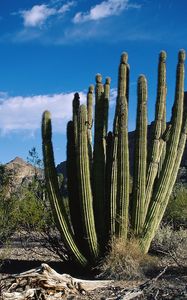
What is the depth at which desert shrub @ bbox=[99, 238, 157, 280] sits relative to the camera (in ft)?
33.2

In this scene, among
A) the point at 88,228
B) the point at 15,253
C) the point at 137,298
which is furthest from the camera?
the point at 15,253

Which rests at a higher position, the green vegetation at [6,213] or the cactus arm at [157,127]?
the cactus arm at [157,127]

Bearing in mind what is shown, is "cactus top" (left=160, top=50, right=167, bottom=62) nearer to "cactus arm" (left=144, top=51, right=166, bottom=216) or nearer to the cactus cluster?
"cactus arm" (left=144, top=51, right=166, bottom=216)

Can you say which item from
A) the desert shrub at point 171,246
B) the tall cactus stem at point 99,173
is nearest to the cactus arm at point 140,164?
the tall cactus stem at point 99,173

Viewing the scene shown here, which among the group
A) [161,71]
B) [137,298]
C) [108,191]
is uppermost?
[161,71]

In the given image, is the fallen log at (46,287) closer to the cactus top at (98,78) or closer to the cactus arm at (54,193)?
the cactus arm at (54,193)

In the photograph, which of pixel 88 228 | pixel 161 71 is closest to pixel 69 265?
pixel 88 228

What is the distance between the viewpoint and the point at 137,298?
8484 millimetres

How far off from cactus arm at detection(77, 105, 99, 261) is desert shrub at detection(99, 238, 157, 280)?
48 centimetres

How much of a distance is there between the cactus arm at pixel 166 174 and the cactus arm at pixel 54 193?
5.01 feet

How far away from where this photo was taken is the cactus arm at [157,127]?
11.5 m

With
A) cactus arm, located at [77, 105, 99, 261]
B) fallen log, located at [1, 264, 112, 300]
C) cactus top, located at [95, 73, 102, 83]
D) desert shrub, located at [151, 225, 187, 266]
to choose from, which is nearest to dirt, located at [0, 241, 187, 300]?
fallen log, located at [1, 264, 112, 300]

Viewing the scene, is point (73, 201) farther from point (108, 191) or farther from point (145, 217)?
point (145, 217)

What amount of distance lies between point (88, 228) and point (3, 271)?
2158 millimetres
